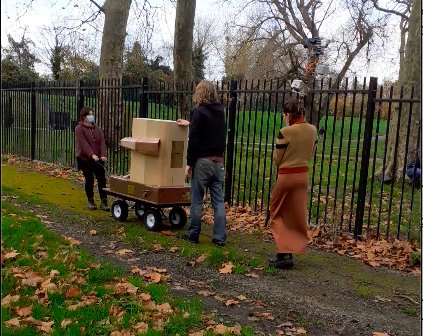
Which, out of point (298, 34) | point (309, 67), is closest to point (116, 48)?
point (309, 67)

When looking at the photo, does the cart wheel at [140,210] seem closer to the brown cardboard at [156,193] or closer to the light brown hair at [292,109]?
the brown cardboard at [156,193]

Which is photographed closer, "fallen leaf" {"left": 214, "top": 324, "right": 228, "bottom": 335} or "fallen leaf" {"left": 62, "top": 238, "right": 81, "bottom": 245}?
"fallen leaf" {"left": 214, "top": 324, "right": 228, "bottom": 335}

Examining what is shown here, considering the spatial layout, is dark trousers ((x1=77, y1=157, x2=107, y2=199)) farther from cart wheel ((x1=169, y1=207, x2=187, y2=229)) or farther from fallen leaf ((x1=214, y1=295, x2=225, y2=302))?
fallen leaf ((x1=214, y1=295, x2=225, y2=302))

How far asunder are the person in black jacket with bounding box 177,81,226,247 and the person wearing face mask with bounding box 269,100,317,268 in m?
0.92

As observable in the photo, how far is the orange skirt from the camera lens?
17.4ft

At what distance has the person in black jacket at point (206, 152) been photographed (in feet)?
19.4

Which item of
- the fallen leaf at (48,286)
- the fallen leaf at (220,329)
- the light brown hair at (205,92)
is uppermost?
the light brown hair at (205,92)

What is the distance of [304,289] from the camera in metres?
4.86

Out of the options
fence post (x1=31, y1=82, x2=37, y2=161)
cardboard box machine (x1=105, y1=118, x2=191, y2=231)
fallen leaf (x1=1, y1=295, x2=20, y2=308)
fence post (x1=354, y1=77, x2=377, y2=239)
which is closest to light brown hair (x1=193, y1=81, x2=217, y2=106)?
cardboard box machine (x1=105, y1=118, x2=191, y2=231)

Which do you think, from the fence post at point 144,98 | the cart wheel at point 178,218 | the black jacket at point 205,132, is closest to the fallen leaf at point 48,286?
the black jacket at point 205,132

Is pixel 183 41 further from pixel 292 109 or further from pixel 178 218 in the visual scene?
pixel 292 109

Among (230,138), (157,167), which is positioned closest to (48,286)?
(157,167)

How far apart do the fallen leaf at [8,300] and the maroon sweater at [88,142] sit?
4049 millimetres

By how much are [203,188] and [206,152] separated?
48 centimetres
